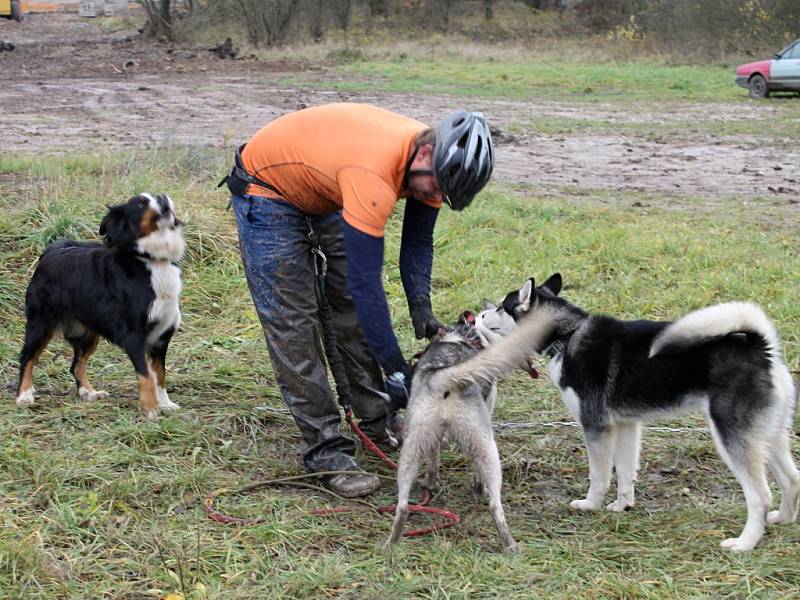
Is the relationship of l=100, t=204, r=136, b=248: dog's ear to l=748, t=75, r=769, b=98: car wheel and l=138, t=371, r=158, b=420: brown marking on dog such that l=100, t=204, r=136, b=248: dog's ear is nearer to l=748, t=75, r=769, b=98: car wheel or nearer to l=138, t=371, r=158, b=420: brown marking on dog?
l=138, t=371, r=158, b=420: brown marking on dog

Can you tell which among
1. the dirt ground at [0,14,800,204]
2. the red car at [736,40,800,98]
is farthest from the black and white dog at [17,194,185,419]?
the red car at [736,40,800,98]

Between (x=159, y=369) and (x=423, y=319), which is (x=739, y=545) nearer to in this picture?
(x=423, y=319)

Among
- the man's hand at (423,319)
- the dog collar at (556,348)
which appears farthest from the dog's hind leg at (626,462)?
the man's hand at (423,319)

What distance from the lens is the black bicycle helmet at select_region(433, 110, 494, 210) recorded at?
4090mm

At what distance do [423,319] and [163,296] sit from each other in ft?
6.38

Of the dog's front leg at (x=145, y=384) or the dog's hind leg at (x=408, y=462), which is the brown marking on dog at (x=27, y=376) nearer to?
the dog's front leg at (x=145, y=384)

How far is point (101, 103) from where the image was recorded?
19.5 m

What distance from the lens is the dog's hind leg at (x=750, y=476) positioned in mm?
4320

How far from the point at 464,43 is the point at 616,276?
29.3m

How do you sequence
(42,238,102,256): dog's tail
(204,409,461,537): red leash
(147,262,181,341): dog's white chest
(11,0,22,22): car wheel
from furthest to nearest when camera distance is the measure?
(11,0,22,22): car wheel < (42,238,102,256): dog's tail < (147,262,181,341): dog's white chest < (204,409,461,537): red leash

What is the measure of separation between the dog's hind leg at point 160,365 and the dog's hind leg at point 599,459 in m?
2.64

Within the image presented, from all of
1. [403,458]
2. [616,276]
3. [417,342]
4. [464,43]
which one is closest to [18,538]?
[403,458]

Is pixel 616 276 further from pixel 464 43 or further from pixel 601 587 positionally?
pixel 464 43

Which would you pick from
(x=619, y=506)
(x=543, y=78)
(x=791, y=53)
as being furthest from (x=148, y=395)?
(x=543, y=78)
